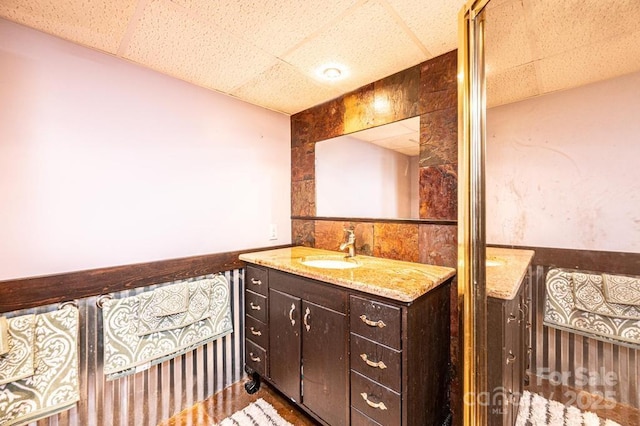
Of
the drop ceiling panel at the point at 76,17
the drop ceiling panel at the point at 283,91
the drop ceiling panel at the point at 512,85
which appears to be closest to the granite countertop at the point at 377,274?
the drop ceiling panel at the point at 512,85

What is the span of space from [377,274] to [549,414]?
766mm

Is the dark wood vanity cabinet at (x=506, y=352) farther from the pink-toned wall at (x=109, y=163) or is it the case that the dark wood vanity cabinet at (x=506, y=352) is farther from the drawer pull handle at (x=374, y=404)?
the pink-toned wall at (x=109, y=163)

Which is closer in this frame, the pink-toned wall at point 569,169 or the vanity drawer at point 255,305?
the pink-toned wall at point 569,169

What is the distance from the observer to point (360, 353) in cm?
119

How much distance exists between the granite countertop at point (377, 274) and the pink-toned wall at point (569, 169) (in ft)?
1.22

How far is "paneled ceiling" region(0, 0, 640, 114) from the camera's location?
81 cm

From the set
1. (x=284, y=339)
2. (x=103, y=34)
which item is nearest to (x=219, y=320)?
(x=284, y=339)

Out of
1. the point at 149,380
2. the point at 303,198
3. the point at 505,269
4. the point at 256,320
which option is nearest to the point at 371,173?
the point at 303,198

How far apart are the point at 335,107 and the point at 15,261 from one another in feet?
6.62

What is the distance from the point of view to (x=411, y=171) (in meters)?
1.61

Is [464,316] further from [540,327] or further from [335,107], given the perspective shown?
[335,107]

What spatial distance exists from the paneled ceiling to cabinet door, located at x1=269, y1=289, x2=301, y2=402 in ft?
4.57

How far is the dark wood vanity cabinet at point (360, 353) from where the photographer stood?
3.55 feet

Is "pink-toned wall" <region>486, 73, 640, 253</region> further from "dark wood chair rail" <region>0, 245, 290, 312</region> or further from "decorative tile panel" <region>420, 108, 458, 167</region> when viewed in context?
"dark wood chair rail" <region>0, 245, 290, 312</region>
